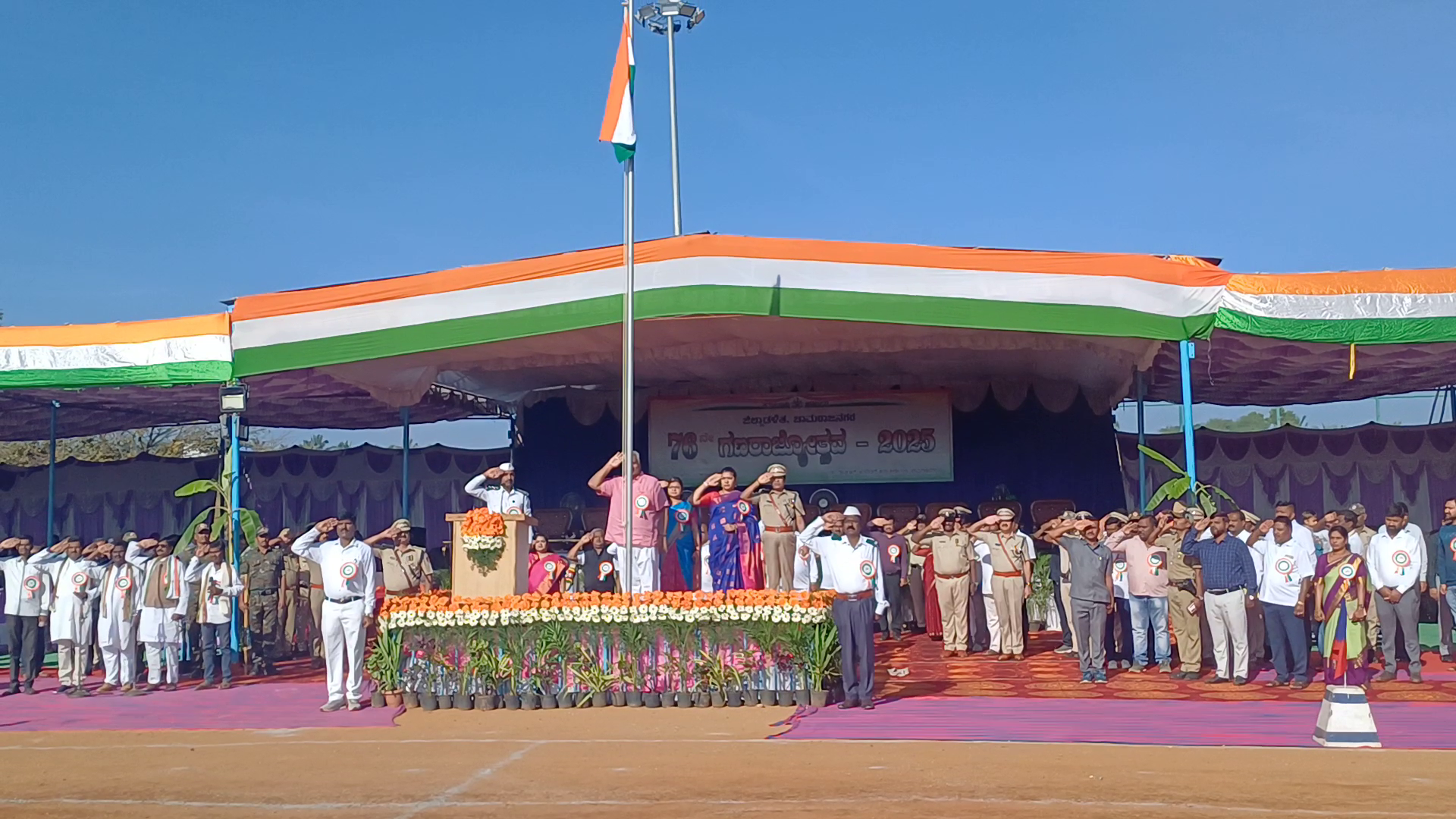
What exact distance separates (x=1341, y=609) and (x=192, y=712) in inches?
352

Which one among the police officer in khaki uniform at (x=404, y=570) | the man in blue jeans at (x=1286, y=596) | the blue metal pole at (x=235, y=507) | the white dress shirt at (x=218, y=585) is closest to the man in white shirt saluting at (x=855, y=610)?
the man in blue jeans at (x=1286, y=596)

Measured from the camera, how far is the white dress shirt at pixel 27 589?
12391 millimetres

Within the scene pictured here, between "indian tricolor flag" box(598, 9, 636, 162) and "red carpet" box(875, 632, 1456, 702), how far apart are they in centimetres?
505

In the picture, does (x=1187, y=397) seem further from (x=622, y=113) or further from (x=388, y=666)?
(x=388, y=666)

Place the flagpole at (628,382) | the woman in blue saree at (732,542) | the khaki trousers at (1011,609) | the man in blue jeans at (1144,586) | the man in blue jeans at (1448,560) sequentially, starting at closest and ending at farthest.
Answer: the flagpole at (628,382), the man in blue jeans at (1144,586), the man in blue jeans at (1448,560), the khaki trousers at (1011,609), the woman in blue saree at (732,542)

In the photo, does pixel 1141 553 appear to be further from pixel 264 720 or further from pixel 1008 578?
pixel 264 720

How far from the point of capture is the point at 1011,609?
12250 millimetres

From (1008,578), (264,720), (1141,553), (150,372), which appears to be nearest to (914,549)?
(1008,578)

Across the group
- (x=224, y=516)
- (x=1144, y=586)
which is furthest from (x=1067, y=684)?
→ (x=224, y=516)

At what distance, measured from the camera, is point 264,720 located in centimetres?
1005

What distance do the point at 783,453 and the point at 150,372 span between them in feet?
29.0

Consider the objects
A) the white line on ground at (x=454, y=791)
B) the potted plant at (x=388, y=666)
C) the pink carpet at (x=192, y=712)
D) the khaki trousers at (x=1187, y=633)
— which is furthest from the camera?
the khaki trousers at (x=1187, y=633)

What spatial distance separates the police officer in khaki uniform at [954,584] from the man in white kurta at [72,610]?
8.10 m

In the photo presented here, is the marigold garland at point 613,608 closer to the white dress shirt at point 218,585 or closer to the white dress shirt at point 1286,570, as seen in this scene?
the white dress shirt at point 218,585
